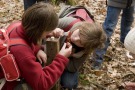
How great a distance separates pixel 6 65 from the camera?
2.18 m

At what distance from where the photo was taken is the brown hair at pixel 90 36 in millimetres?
2676

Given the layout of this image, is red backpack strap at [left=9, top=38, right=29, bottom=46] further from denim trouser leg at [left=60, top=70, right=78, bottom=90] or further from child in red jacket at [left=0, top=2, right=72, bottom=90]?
denim trouser leg at [left=60, top=70, right=78, bottom=90]

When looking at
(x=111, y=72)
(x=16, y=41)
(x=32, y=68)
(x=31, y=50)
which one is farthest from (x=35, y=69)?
(x=111, y=72)

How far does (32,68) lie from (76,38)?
0.68m

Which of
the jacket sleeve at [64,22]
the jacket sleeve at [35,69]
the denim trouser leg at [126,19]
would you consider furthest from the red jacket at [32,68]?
the denim trouser leg at [126,19]

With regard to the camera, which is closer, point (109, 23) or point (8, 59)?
point (8, 59)

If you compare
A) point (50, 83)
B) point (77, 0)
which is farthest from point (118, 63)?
point (77, 0)

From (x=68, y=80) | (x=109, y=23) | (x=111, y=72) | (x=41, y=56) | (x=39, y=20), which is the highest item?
(x=39, y=20)

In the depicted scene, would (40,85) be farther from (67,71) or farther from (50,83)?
(67,71)

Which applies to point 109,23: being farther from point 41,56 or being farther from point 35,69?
point 35,69

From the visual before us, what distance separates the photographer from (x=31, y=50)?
7.59ft

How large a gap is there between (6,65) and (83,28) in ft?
3.14

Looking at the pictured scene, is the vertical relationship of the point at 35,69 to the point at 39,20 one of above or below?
below

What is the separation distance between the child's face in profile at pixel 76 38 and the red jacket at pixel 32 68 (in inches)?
15.0
